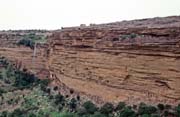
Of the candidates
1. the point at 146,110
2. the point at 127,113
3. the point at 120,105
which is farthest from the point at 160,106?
the point at 120,105

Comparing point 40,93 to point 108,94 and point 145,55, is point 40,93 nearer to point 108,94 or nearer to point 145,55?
point 108,94

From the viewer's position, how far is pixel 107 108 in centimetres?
4969

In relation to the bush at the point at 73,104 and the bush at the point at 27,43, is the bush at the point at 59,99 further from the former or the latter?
the bush at the point at 27,43

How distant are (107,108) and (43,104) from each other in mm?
13359

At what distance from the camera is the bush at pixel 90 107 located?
169 feet

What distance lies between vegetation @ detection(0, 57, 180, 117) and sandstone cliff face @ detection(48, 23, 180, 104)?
A: 4.74 ft

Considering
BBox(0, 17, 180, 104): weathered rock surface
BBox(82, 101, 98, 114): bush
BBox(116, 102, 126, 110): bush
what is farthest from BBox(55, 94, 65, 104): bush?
BBox(116, 102, 126, 110): bush

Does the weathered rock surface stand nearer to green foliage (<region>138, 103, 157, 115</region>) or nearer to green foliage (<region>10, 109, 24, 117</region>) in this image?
green foliage (<region>138, 103, 157, 115</region>)

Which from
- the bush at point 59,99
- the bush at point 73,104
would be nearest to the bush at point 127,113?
the bush at point 73,104

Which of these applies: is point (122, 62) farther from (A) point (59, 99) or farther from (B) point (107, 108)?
(A) point (59, 99)

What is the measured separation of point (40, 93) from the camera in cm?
6781

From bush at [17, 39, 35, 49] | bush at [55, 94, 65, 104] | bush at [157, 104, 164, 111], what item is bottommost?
bush at [55, 94, 65, 104]

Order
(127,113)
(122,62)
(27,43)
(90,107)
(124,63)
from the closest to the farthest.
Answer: (127,113), (124,63), (122,62), (90,107), (27,43)

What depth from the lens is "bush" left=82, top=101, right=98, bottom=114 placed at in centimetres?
5136
